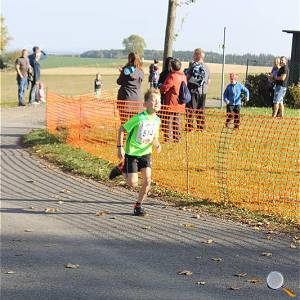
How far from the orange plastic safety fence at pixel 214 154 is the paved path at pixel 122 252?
3.34 ft

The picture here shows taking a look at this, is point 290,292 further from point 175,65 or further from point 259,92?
point 259,92

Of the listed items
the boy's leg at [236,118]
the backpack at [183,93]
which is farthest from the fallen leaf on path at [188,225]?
the backpack at [183,93]

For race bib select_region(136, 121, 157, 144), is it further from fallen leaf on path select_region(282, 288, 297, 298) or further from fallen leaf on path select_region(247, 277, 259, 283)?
fallen leaf on path select_region(282, 288, 297, 298)

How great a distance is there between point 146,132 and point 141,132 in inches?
2.4

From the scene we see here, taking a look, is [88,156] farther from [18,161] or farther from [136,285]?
[136,285]

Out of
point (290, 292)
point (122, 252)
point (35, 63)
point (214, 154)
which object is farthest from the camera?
point (35, 63)

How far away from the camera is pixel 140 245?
688cm

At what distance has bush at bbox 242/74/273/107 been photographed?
25.3 metres

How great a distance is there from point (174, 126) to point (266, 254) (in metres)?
5.39

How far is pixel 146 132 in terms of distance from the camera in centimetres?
826

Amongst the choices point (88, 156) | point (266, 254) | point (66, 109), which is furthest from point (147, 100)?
point (66, 109)

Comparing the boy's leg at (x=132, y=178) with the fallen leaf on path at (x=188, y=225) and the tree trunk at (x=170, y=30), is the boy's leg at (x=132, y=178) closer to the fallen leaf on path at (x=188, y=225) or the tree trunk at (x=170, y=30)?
the fallen leaf on path at (x=188, y=225)

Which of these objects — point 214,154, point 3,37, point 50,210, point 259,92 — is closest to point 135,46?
point 259,92

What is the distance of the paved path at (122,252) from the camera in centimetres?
543
